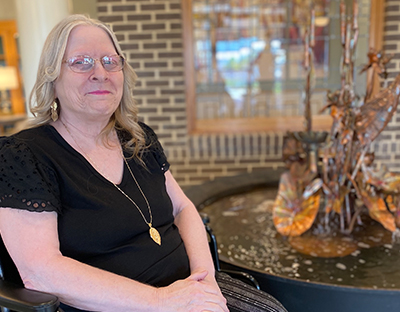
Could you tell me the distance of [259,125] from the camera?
4078 mm

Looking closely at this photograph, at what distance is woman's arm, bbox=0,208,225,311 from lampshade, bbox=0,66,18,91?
821 centimetres

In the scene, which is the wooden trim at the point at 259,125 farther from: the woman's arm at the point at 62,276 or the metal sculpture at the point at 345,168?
the woman's arm at the point at 62,276

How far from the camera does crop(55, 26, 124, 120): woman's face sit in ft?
4.90

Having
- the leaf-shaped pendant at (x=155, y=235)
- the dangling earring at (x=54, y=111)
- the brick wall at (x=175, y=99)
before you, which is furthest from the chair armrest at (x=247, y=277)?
the brick wall at (x=175, y=99)

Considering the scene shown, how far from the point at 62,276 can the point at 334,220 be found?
155 centimetres

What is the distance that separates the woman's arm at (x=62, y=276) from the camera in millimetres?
1261

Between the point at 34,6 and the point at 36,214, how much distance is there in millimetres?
1594

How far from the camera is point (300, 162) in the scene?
7.93ft

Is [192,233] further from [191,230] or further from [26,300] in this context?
[26,300]

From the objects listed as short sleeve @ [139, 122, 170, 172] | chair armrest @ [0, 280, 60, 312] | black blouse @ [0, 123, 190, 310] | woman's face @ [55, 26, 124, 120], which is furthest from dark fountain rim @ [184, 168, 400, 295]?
chair armrest @ [0, 280, 60, 312]

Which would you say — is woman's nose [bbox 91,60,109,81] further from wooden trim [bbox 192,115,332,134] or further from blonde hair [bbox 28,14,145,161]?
wooden trim [bbox 192,115,332,134]

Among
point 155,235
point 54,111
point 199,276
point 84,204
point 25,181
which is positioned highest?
point 54,111

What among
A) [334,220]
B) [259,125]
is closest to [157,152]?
[334,220]

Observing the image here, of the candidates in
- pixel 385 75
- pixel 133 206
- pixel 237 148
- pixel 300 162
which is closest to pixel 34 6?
pixel 133 206
